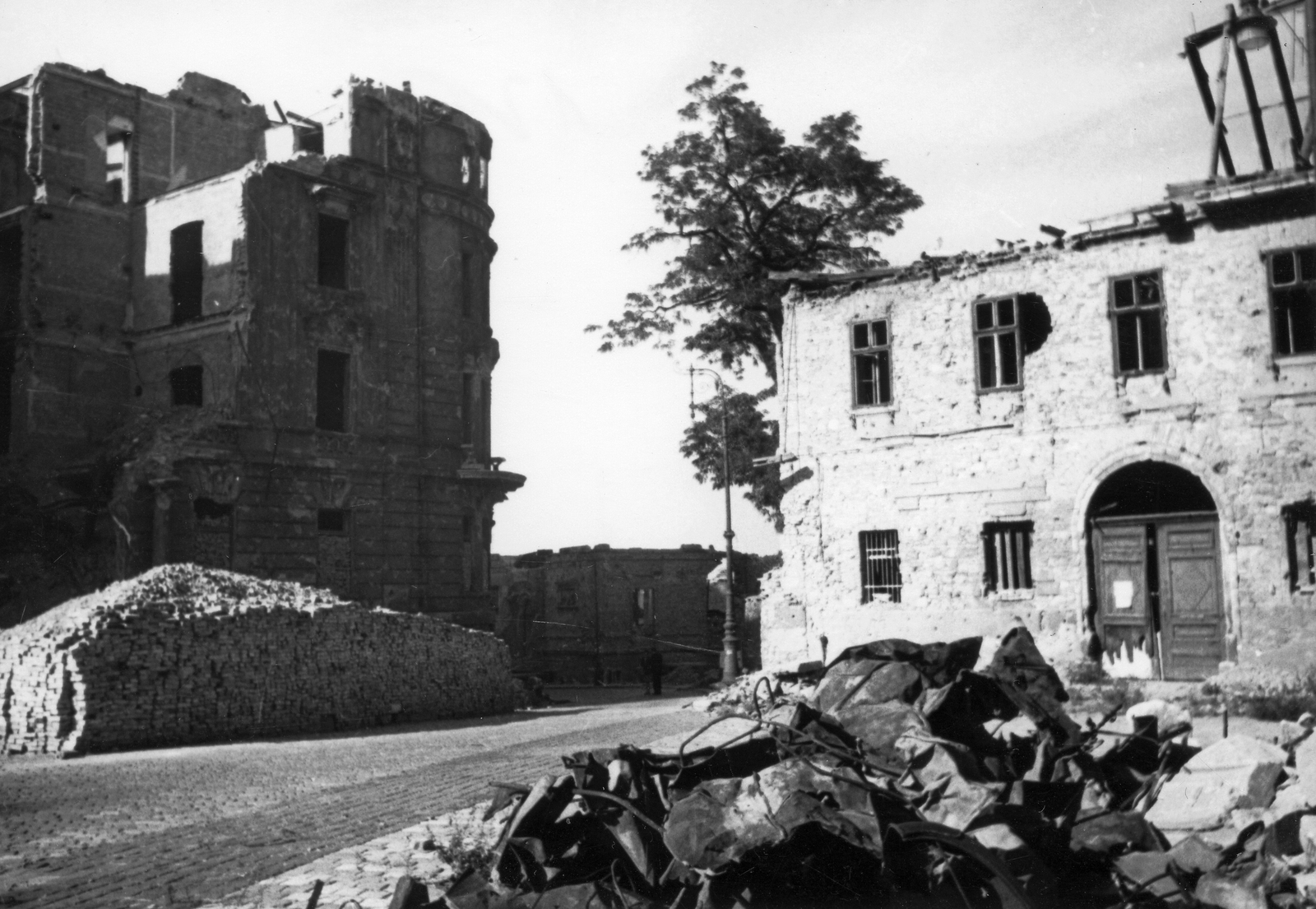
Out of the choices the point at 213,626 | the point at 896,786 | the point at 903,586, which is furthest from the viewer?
the point at 903,586

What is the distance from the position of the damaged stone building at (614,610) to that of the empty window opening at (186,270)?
738 inches

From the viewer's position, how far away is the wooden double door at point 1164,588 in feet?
57.4

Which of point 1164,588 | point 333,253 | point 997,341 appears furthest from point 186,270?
point 1164,588

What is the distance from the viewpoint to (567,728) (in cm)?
1886

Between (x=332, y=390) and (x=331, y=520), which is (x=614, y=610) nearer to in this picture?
(x=331, y=520)

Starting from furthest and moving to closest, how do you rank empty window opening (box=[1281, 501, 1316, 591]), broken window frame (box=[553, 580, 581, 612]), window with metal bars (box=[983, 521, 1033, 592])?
broken window frame (box=[553, 580, 581, 612]) → window with metal bars (box=[983, 521, 1033, 592]) → empty window opening (box=[1281, 501, 1316, 591])

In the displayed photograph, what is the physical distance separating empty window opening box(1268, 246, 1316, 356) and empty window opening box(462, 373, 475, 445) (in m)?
21.8

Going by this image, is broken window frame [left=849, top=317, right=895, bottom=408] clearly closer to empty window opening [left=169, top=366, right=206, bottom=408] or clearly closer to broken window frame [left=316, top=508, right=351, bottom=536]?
broken window frame [left=316, top=508, right=351, bottom=536]

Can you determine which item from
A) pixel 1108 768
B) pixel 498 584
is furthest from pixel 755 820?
pixel 498 584

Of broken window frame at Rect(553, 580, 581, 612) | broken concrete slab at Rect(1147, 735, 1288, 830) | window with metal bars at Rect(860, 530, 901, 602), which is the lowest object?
A: broken concrete slab at Rect(1147, 735, 1288, 830)

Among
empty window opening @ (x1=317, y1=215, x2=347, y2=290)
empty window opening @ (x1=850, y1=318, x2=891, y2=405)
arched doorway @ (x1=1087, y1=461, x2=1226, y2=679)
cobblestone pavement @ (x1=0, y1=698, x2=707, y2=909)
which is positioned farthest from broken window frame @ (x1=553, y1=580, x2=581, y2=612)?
arched doorway @ (x1=1087, y1=461, x2=1226, y2=679)

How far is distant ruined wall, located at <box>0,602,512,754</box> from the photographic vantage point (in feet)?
52.4

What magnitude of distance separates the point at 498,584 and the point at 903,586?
30.5m

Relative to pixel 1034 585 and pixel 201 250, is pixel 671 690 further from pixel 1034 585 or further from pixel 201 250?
pixel 201 250
